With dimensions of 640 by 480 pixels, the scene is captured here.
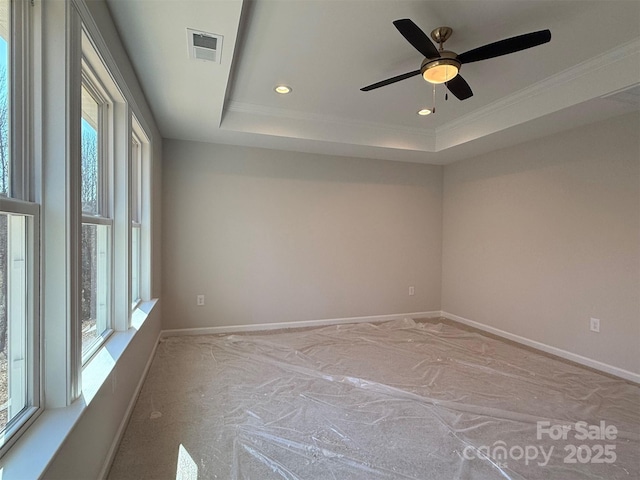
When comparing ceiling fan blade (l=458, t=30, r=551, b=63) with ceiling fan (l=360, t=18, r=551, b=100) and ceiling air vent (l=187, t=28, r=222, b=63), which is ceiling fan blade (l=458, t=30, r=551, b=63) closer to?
ceiling fan (l=360, t=18, r=551, b=100)

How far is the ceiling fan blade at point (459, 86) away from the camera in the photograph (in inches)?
89.2

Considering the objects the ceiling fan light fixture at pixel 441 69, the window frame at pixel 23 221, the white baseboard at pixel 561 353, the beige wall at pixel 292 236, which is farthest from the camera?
the beige wall at pixel 292 236

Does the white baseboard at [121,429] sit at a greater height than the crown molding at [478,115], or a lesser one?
lesser

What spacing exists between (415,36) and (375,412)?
226cm

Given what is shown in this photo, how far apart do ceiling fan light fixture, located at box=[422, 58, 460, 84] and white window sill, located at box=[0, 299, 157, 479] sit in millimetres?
2444

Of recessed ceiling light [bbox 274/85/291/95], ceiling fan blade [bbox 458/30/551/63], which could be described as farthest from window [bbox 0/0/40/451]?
ceiling fan blade [bbox 458/30/551/63]

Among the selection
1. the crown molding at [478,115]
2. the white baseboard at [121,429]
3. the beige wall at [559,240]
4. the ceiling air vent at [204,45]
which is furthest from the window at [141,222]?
the beige wall at [559,240]

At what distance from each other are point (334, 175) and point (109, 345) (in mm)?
3126

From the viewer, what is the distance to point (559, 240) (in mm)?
3357

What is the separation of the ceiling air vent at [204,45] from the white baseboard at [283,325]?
114 inches

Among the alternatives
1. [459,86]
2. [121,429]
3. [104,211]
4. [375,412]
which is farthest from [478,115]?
[121,429]

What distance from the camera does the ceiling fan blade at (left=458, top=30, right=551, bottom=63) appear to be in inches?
67.6

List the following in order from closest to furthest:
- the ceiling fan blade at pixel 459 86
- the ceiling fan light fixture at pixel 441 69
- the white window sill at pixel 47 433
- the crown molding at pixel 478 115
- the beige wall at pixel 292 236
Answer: the white window sill at pixel 47 433
the ceiling fan light fixture at pixel 441 69
the ceiling fan blade at pixel 459 86
the crown molding at pixel 478 115
the beige wall at pixel 292 236

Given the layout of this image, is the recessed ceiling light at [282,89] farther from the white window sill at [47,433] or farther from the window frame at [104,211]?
the white window sill at [47,433]
